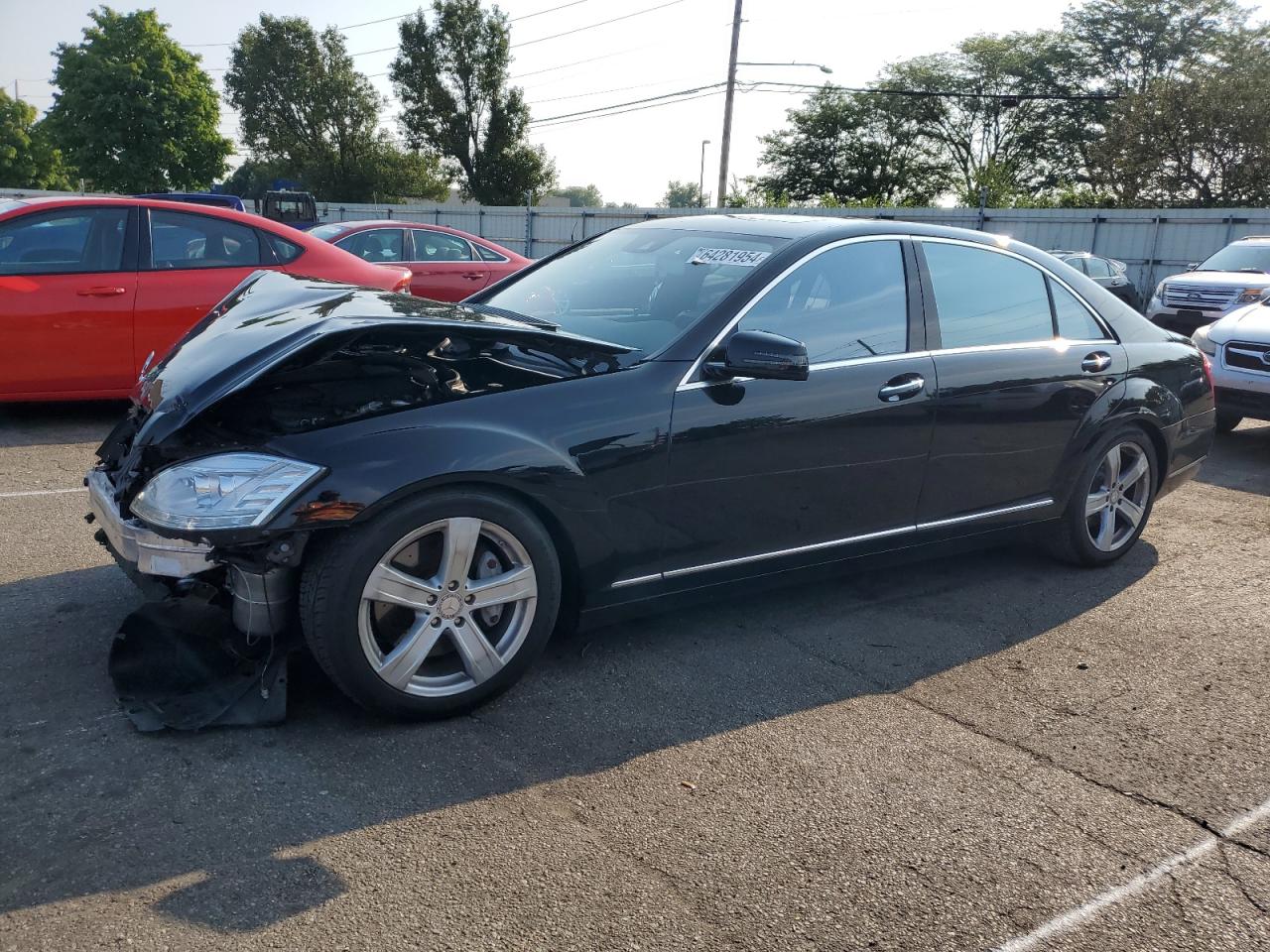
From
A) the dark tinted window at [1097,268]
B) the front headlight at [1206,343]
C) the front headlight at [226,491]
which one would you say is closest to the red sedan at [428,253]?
the front headlight at [1206,343]

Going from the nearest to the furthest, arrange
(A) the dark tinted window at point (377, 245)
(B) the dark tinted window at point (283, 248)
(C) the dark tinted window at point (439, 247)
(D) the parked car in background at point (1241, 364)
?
(B) the dark tinted window at point (283, 248)
(D) the parked car in background at point (1241, 364)
(A) the dark tinted window at point (377, 245)
(C) the dark tinted window at point (439, 247)

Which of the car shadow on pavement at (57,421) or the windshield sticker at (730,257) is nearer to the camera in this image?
the windshield sticker at (730,257)

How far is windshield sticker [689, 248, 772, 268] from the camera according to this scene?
418 cm

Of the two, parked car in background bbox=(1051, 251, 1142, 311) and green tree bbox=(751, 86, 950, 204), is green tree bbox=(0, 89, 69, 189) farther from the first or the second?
parked car in background bbox=(1051, 251, 1142, 311)

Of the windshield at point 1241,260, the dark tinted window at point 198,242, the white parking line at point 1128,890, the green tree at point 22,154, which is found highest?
the green tree at point 22,154

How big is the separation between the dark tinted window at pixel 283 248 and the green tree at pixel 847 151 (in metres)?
51.5

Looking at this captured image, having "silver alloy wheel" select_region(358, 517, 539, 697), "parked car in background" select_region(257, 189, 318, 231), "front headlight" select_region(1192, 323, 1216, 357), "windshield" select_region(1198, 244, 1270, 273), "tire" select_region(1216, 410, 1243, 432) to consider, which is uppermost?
"parked car in background" select_region(257, 189, 318, 231)

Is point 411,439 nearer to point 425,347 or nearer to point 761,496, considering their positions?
point 425,347

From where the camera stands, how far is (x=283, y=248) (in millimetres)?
8062

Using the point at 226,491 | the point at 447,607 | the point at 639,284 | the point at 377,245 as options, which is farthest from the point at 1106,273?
the point at 226,491

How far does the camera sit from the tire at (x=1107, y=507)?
5.16 meters

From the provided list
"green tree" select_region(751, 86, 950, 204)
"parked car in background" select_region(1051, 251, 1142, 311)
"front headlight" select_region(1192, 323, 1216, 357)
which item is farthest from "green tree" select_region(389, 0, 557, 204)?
"front headlight" select_region(1192, 323, 1216, 357)

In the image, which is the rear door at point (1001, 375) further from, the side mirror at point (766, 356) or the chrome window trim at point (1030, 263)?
the side mirror at point (766, 356)

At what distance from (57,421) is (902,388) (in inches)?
241
